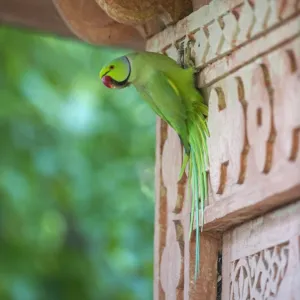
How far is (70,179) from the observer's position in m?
3.90

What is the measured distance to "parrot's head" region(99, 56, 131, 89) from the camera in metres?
1.77

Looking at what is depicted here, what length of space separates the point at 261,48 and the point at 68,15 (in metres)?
0.53

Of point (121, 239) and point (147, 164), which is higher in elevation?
point (147, 164)

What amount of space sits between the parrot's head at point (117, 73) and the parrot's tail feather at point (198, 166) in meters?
0.19

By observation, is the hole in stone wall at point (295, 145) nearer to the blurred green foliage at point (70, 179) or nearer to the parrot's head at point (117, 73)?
the parrot's head at point (117, 73)

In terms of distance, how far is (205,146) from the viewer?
5.24 feet

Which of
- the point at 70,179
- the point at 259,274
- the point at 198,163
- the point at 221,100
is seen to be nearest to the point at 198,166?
the point at 198,163

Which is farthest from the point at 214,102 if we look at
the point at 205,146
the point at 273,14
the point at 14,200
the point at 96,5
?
the point at 14,200

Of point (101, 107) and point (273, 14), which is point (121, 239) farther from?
point (273, 14)

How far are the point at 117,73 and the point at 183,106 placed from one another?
0.62 feet

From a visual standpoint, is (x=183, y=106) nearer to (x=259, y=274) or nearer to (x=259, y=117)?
(x=259, y=117)

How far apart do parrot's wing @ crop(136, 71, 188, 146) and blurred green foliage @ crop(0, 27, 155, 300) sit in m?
2.06

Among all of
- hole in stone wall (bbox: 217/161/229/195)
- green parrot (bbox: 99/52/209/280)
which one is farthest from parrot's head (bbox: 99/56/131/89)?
hole in stone wall (bbox: 217/161/229/195)

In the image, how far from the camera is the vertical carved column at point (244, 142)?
139cm
